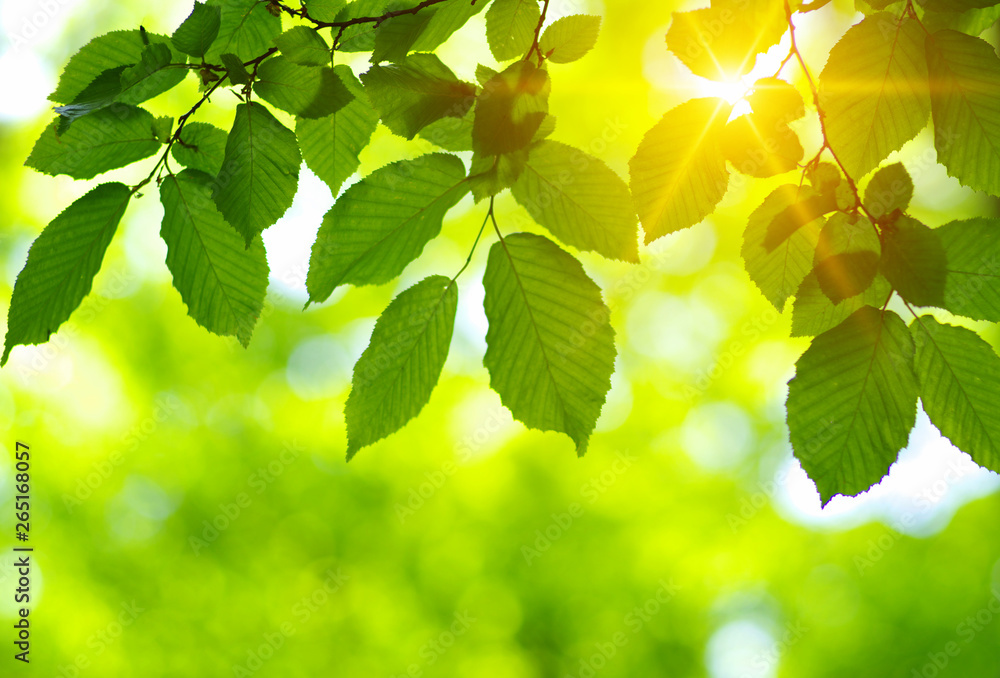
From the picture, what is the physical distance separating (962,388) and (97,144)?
1181 millimetres

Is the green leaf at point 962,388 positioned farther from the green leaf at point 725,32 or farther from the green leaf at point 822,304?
the green leaf at point 725,32

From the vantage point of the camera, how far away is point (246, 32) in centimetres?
90

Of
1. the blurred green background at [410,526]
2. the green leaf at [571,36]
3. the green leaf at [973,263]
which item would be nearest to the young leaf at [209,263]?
the green leaf at [571,36]

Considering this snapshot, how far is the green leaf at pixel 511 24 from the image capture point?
847 mm

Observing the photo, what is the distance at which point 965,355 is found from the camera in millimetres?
715

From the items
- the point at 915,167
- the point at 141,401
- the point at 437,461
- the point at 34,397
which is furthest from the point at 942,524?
the point at 34,397

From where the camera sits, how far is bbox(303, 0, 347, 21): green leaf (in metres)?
0.90

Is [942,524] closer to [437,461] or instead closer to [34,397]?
[437,461]

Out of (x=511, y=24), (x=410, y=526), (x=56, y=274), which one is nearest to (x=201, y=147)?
(x=56, y=274)

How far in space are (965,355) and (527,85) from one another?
2.02 feet

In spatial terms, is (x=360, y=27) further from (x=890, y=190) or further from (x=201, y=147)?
(x=890, y=190)

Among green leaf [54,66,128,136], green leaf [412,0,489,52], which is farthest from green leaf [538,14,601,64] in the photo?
green leaf [54,66,128,136]

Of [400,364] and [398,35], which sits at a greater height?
[398,35]

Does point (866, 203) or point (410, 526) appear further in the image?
point (410, 526)
